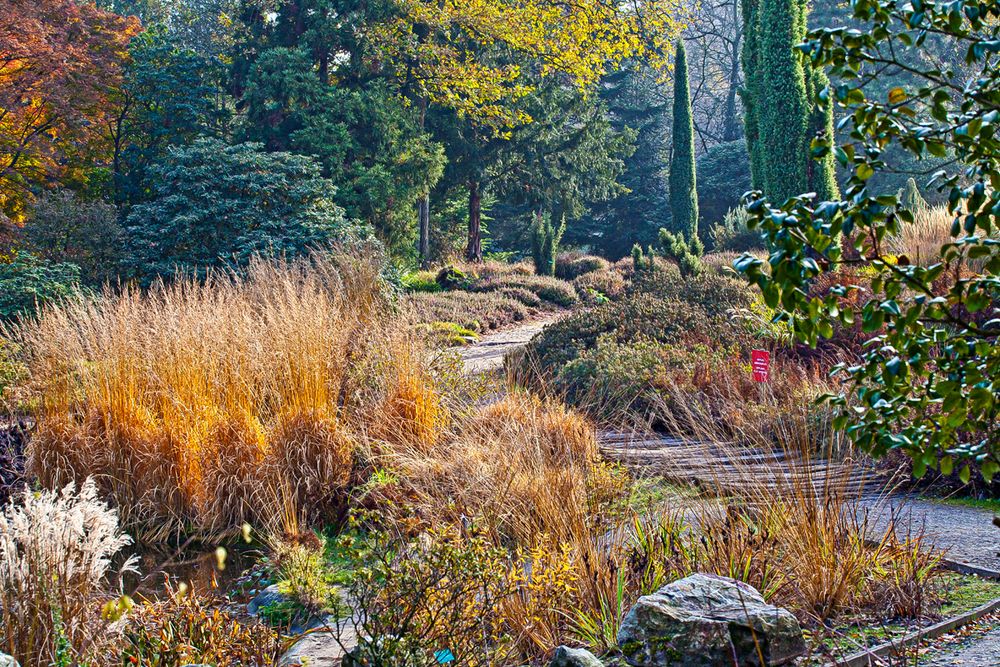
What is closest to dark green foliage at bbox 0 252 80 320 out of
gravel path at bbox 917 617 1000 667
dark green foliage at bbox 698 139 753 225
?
gravel path at bbox 917 617 1000 667

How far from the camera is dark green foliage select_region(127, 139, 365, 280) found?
1350cm

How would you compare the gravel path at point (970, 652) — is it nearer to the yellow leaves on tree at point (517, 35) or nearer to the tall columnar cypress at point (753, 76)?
the tall columnar cypress at point (753, 76)

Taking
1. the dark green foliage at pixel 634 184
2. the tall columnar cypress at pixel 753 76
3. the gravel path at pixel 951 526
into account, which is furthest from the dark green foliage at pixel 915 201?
the dark green foliage at pixel 634 184

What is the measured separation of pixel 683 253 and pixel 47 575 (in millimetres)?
15633

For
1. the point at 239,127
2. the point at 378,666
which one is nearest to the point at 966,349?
the point at 378,666

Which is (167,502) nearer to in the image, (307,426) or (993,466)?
(307,426)

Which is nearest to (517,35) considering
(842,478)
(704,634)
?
(842,478)

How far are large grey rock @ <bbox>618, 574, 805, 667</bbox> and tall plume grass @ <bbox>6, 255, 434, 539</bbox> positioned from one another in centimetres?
274

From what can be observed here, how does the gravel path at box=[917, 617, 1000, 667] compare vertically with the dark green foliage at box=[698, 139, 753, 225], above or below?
below

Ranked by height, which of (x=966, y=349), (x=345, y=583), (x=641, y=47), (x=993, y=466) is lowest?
(x=345, y=583)

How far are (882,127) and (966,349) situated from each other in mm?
500

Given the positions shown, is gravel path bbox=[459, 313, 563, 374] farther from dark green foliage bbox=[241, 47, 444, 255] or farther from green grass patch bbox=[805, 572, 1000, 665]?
green grass patch bbox=[805, 572, 1000, 665]

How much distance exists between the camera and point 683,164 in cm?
2772

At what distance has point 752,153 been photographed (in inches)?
734
